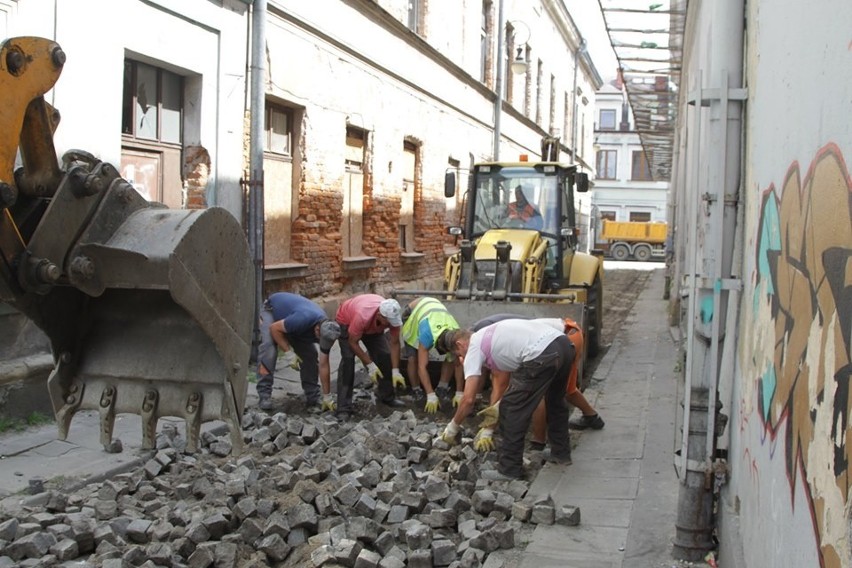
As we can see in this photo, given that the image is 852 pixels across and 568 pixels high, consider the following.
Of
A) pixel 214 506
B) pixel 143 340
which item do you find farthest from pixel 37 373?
pixel 143 340

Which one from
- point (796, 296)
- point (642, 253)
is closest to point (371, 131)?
point (796, 296)

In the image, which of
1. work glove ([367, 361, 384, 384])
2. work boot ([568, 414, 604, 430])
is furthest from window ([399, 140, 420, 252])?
work boot ([568, 414, 604, 430])

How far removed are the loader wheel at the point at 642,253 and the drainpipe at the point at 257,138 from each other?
3516cm

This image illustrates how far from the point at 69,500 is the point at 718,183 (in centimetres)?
432

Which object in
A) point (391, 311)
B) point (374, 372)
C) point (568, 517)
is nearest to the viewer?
point (568, 517)

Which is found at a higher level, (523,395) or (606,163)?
(606,163)

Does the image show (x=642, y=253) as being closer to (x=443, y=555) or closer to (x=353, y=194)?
(x=353, y=194)

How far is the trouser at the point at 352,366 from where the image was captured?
8.59m

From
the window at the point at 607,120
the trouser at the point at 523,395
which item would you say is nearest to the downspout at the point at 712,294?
the trouser at the point at 523,395

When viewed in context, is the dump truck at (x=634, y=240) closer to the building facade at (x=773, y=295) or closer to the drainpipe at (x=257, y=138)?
the drainpipe at (x=257, y=138)

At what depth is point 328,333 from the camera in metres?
8.32

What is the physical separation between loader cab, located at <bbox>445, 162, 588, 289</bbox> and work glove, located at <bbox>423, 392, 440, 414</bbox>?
2.79 metres

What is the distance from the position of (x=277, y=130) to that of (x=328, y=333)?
4.42 metres

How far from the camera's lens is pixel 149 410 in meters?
3.49
